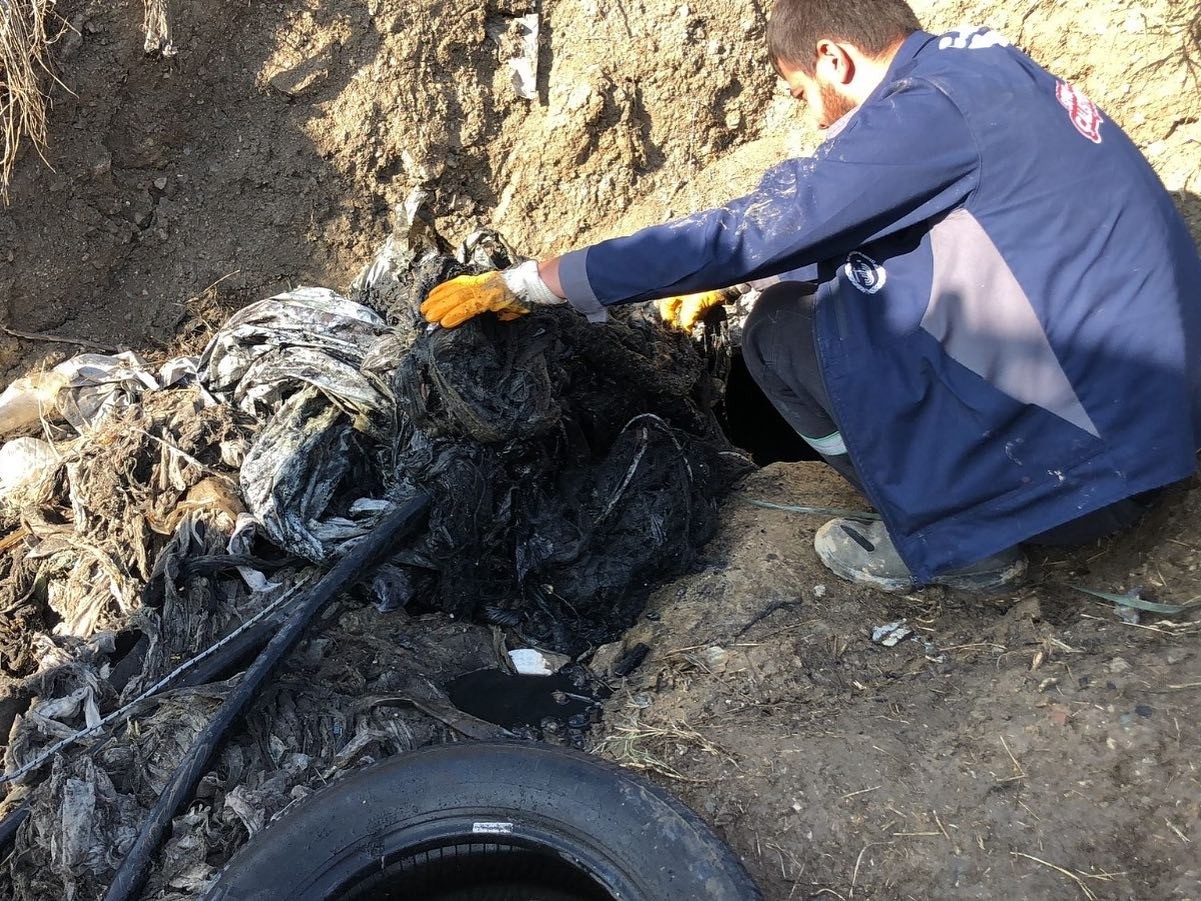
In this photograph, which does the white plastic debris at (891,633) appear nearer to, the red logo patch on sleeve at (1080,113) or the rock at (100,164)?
the red logo patch on sleeve at (1080,113)

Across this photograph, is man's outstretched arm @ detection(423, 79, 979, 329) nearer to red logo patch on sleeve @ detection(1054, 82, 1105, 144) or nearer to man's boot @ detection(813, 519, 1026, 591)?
red logo patch on sleeve @ detection(1054, 82, 1105, 144)

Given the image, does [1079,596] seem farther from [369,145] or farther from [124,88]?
[124,88]

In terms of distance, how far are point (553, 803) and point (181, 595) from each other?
1.54 meters

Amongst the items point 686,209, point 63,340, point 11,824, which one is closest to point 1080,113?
point 686,209

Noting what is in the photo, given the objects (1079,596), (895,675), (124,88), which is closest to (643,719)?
(895,675)

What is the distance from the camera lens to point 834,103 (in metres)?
2.55

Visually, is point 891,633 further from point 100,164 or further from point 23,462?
point 100,164

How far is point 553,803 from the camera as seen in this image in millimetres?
2082

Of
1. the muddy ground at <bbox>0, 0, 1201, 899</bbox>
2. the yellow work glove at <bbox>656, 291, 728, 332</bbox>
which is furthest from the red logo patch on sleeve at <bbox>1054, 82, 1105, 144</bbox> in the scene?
the yellow work glove at <bbox>656, 291, 728, 332</bbox>

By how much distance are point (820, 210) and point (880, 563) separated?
1238 millimetres

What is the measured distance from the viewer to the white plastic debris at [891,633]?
108 inches

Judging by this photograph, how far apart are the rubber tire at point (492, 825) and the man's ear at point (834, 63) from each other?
1.94 meters

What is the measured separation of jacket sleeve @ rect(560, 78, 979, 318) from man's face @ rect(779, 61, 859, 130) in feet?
0.68

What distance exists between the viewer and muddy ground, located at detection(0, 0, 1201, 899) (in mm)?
2123
